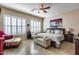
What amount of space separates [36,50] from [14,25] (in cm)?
108

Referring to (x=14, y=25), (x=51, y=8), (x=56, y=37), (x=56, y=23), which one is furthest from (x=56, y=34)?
(x=14, y=25)

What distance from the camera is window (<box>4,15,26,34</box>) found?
2.45 metres

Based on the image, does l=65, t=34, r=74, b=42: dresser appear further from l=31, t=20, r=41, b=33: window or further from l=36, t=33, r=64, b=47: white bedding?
l=31, t=20, r=41, b=33: window

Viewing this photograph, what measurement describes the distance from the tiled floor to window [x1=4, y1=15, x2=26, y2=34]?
44 cm

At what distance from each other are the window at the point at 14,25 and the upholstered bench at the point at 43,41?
588 mm

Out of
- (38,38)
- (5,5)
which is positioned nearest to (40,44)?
(38,38)

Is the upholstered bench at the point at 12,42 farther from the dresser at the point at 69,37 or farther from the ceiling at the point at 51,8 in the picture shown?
the dresser at the point at 69,37

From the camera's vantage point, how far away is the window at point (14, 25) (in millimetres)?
2447

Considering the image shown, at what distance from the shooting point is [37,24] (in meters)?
2.82

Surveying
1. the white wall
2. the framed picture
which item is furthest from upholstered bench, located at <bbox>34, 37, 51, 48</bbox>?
A: the framed picture

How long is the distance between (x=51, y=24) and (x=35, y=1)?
95 cm

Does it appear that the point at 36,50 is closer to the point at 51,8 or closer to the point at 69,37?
the point at 69,37

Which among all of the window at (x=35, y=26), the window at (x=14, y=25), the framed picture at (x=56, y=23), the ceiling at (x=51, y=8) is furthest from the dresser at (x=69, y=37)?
the window at (x=14, y=25)
